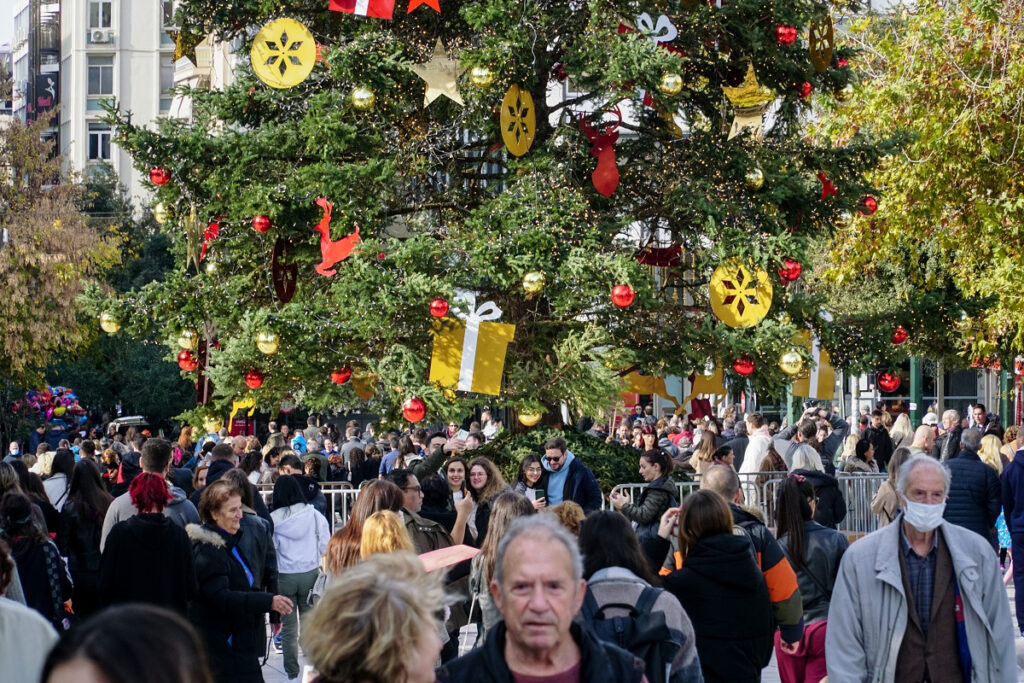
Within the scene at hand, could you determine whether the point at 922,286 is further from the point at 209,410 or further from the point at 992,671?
the point at 992,671

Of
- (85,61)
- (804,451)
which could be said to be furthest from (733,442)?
(85,61)

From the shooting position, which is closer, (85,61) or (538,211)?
(538,211)

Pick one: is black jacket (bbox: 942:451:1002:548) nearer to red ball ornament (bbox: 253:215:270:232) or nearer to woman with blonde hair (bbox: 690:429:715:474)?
woman with blonde hair (bbox: 690:429:715:474)

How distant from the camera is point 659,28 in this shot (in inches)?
632

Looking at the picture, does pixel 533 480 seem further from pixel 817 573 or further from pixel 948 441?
pixel 948 441

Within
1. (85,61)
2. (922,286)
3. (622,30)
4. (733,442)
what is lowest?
(733,442)

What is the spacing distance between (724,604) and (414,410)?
8669mm

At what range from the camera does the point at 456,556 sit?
6.96m

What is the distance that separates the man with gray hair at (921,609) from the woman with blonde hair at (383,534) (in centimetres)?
237

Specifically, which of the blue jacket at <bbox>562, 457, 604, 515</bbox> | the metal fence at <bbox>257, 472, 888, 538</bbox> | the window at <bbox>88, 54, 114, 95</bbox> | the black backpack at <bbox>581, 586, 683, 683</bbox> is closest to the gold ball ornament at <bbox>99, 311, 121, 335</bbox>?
the metal fence at <bbox>257, 472, 888, 538</bbox>

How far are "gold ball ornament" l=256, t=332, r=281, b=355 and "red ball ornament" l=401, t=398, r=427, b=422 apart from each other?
4.99 ft

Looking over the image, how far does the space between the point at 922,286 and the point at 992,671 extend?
24029 millimetres

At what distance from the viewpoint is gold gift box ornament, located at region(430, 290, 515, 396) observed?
1582cm

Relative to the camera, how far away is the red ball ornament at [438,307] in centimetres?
1488
